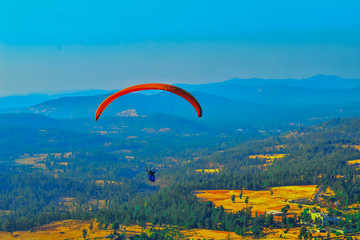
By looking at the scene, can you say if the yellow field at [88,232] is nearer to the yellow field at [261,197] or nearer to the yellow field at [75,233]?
the yellow field at [75,233]

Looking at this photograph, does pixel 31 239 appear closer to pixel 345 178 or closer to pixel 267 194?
pixel 267 194

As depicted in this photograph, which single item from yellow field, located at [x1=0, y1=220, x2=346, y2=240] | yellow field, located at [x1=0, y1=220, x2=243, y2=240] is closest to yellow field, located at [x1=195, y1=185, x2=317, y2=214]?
yellow field, located at [x1=0, y1=220, x2=346, y2=240]

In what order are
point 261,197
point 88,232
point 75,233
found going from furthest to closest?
point 261,197 < point 75,233 < point 88,232

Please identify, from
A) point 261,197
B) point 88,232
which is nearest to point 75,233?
point 88,232

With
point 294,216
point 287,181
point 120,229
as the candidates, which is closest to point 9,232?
point 120,229

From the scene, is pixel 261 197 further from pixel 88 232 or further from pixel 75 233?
pixel 75 233

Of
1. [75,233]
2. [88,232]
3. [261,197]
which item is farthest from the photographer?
[261,197]

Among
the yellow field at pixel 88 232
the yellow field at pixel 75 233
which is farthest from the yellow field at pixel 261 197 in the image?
the yellow field at pixel 75 233

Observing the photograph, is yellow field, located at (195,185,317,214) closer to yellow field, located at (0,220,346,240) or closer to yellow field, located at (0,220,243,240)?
yellow field, located at (0,220,346,240)
